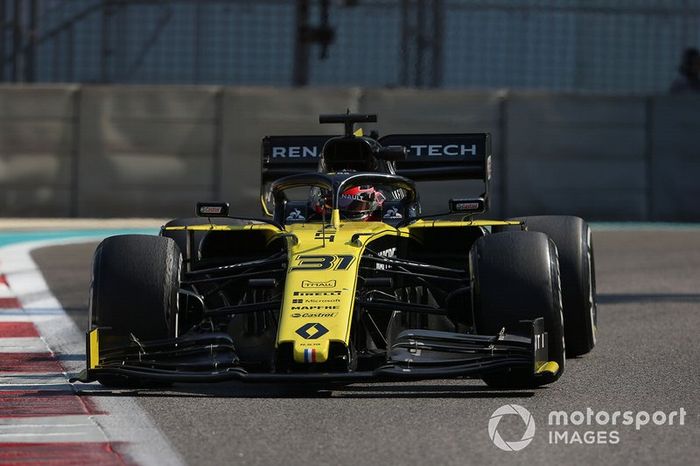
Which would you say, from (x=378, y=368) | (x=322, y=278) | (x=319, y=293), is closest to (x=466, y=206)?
(x=322, y=278)

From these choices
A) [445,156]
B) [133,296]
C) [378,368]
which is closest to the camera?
[378,368]

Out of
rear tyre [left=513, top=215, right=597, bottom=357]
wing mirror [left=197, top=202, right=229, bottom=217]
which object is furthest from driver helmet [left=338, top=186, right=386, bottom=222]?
rear tyre [left=513, top=215, right=597, bottom=357]

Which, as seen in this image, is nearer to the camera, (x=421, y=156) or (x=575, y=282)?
(x=575, y=282)

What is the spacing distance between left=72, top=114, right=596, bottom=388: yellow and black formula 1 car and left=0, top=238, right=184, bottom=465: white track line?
397mm

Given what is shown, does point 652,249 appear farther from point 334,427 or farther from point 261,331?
point 334,427

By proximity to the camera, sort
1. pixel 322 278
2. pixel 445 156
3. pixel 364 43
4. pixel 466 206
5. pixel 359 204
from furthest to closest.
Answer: pixel 364 43, pixel 445 156, pixel 359 204, pixel 466 206, pixel 322 278

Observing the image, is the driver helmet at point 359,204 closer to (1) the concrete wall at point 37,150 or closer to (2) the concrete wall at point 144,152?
(2) the concrete wall at point 144,152

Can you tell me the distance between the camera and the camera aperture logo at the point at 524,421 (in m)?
5.47

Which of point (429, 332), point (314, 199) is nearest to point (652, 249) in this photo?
point (314, 199)

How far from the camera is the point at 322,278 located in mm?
6984

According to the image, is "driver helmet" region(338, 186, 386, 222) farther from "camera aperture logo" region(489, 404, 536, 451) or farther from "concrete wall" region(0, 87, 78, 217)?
"concrete wall" region(0, 87, 78, 217)

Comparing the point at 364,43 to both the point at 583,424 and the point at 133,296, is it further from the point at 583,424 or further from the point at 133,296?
the point at 583,424

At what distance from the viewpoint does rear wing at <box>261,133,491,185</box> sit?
31.5ft

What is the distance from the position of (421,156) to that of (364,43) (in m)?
16.5
